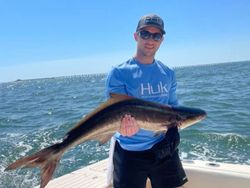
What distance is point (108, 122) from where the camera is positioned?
3168 mm

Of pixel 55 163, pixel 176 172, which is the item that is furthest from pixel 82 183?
pixel 55 163

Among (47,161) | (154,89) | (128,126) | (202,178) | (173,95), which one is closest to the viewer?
(47,161)

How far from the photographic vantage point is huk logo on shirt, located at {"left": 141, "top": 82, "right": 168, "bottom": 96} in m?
3.42

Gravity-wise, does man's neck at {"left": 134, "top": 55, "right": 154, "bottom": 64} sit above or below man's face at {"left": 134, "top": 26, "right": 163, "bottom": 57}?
below

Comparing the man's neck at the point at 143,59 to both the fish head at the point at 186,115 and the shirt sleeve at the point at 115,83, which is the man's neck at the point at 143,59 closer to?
the shirt sleeve at the point at 115,83

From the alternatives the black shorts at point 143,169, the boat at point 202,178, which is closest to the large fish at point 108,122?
the black shorts at point 143,169

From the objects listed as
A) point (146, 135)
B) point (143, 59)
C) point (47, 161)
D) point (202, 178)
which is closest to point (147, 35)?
point (143, 59)

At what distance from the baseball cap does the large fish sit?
0.76 m

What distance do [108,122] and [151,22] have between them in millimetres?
1041

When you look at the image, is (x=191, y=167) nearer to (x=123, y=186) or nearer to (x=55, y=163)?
(x=123, y=186)

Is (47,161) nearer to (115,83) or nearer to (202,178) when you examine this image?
(115,83)

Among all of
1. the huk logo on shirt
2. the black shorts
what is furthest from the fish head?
the black shorts

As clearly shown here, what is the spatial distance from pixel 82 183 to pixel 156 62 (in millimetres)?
2249

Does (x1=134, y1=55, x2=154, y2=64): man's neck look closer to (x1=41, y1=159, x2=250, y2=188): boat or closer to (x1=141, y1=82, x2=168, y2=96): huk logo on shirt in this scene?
(x1=141, y1=82, x2=168, y2=96): huk logo on shirt
